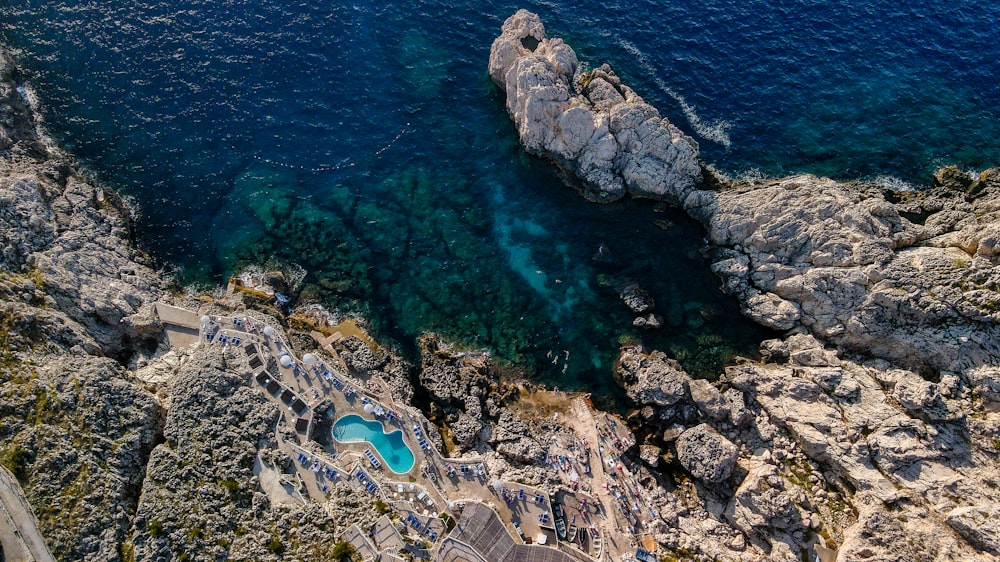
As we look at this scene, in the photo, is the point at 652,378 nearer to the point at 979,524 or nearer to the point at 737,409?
the point at 737,409

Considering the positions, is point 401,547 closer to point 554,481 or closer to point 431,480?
point 431,480

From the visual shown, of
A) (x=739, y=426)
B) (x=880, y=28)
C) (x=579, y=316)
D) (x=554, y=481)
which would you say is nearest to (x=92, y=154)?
(x=579, y=316)

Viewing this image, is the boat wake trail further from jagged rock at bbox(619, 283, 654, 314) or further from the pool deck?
the pool deck

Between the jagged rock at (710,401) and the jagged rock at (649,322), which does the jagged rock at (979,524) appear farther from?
the jagged rock at (649,322)

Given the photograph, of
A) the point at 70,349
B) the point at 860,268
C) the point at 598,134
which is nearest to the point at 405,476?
the point at 70,349

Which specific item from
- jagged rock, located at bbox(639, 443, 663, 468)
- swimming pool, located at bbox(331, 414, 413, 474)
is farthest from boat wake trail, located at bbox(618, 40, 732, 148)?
swimming pool, located at bbox(331, 414, 413, 474)

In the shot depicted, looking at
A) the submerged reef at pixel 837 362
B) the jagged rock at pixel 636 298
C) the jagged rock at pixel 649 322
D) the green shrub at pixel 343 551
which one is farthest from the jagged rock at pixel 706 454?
the green shrub at pixel 343 551
